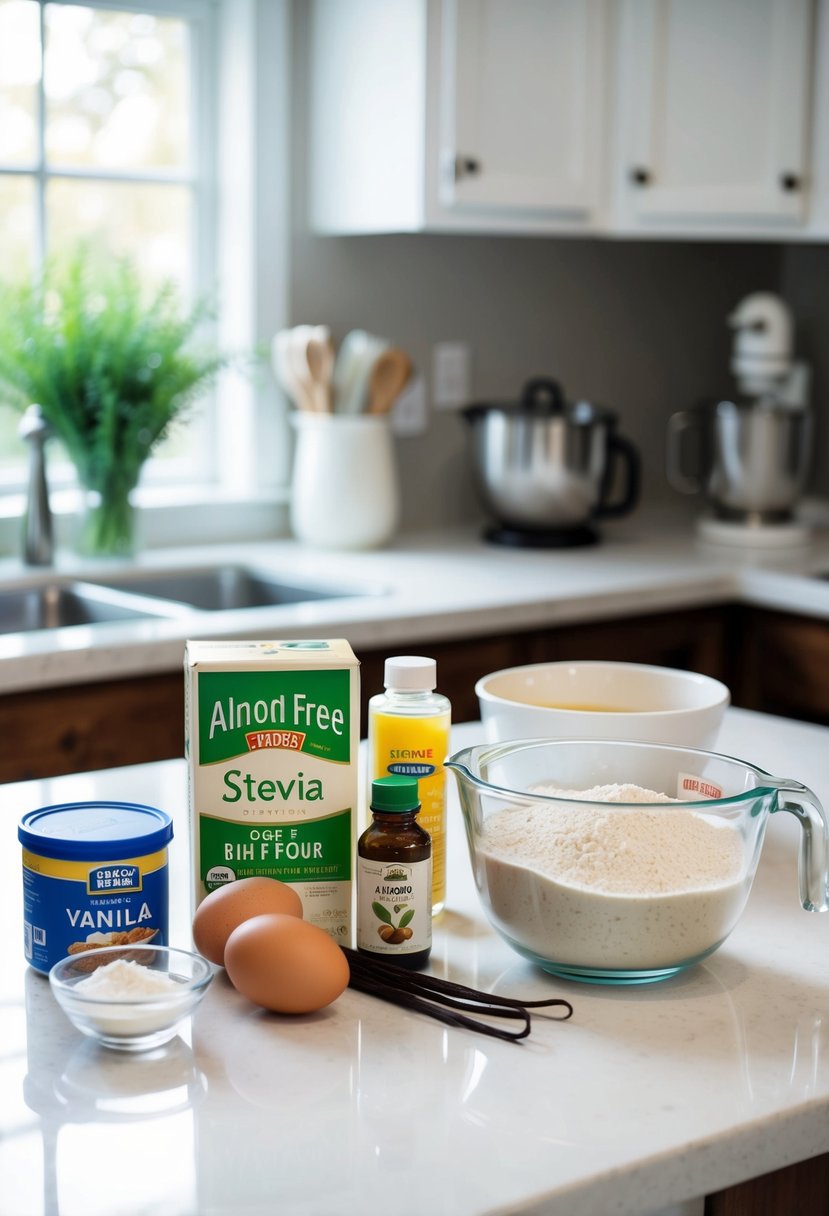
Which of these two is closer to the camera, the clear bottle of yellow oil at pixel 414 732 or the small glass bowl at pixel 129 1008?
the small glass bowl at pixel 129 1008

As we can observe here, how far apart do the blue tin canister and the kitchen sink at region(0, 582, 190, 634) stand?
143 centimetres

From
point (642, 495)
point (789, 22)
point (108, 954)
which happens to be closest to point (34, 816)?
point (108, 954)

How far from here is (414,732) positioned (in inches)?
39.6

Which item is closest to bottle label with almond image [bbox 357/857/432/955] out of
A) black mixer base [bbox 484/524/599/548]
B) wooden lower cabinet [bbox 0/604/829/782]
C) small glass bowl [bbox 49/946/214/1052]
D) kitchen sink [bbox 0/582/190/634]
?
small glass bowl [bbox 49/946/214/1052]

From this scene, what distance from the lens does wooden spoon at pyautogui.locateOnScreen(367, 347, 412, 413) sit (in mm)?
2707

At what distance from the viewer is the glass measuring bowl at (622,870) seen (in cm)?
91

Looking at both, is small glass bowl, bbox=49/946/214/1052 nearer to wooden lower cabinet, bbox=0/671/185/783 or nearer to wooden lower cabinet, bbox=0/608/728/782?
wooden lower cabinet, bbox=0/608/728/782

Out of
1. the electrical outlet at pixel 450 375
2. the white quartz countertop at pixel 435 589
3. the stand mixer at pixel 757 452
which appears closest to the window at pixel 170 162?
Answer: the white quartz countertop at pixel 435 589

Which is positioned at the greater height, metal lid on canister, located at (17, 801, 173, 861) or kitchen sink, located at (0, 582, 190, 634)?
metal lid on canister, located at (17, 801, 173, 861)

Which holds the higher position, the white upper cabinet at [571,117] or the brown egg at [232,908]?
the white upper cabinet at [571,117]

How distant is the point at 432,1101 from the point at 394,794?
198mm

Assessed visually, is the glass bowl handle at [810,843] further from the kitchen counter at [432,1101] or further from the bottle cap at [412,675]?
the bottle cap at [412,675]

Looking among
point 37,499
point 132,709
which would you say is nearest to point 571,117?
point 37,499

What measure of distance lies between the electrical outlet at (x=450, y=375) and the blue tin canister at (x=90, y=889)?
2244 millimetres
